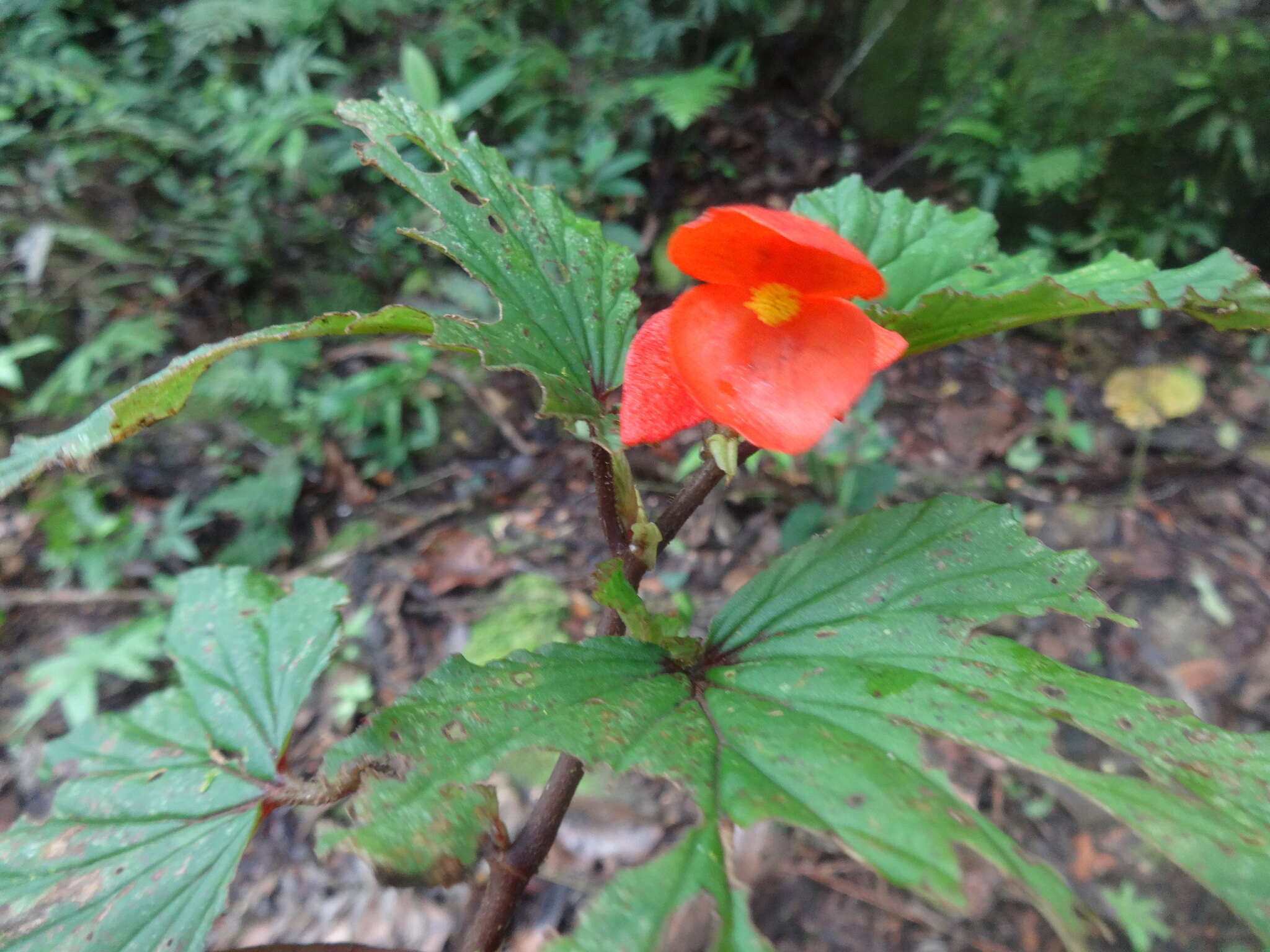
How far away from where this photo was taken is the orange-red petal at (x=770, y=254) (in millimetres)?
540

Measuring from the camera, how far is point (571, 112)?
263 cm

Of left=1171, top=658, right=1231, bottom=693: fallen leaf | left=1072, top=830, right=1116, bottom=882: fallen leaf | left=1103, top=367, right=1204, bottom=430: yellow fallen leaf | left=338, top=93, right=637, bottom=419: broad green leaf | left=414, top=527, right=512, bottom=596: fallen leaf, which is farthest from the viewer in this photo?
left=1103, top=367, right=1204, bottom=430: yellow fallen leaf

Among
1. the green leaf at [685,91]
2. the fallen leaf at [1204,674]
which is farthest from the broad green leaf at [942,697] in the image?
the green leaf at [685,91]

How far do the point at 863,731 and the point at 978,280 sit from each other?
51 centimetres

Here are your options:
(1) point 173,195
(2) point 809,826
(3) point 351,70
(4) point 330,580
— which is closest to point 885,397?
(4) point 330,580

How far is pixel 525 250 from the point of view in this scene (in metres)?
0.73

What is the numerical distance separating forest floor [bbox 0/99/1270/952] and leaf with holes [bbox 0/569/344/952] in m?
0.57

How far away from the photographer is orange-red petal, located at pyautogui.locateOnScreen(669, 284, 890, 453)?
0.57 meters

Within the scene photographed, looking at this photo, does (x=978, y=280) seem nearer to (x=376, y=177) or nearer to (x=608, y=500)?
(x=608, y=500)

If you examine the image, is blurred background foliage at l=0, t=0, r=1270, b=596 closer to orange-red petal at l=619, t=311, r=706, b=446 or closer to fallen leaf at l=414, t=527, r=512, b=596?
fallen leaf at l=414, t=527, r=512, b=596

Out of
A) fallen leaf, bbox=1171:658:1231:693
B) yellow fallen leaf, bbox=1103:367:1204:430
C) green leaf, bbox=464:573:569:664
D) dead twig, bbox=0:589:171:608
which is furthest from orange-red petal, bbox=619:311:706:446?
yellow fallen leaf, bbox=1103:367:1204:430

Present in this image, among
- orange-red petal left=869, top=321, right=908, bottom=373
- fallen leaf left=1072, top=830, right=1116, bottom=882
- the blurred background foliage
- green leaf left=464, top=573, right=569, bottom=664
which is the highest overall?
orange-red petal left=869, top=321, right=908, bottom=373

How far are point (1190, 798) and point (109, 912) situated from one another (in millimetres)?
996

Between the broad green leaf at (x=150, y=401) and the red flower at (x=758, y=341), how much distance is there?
20cm
